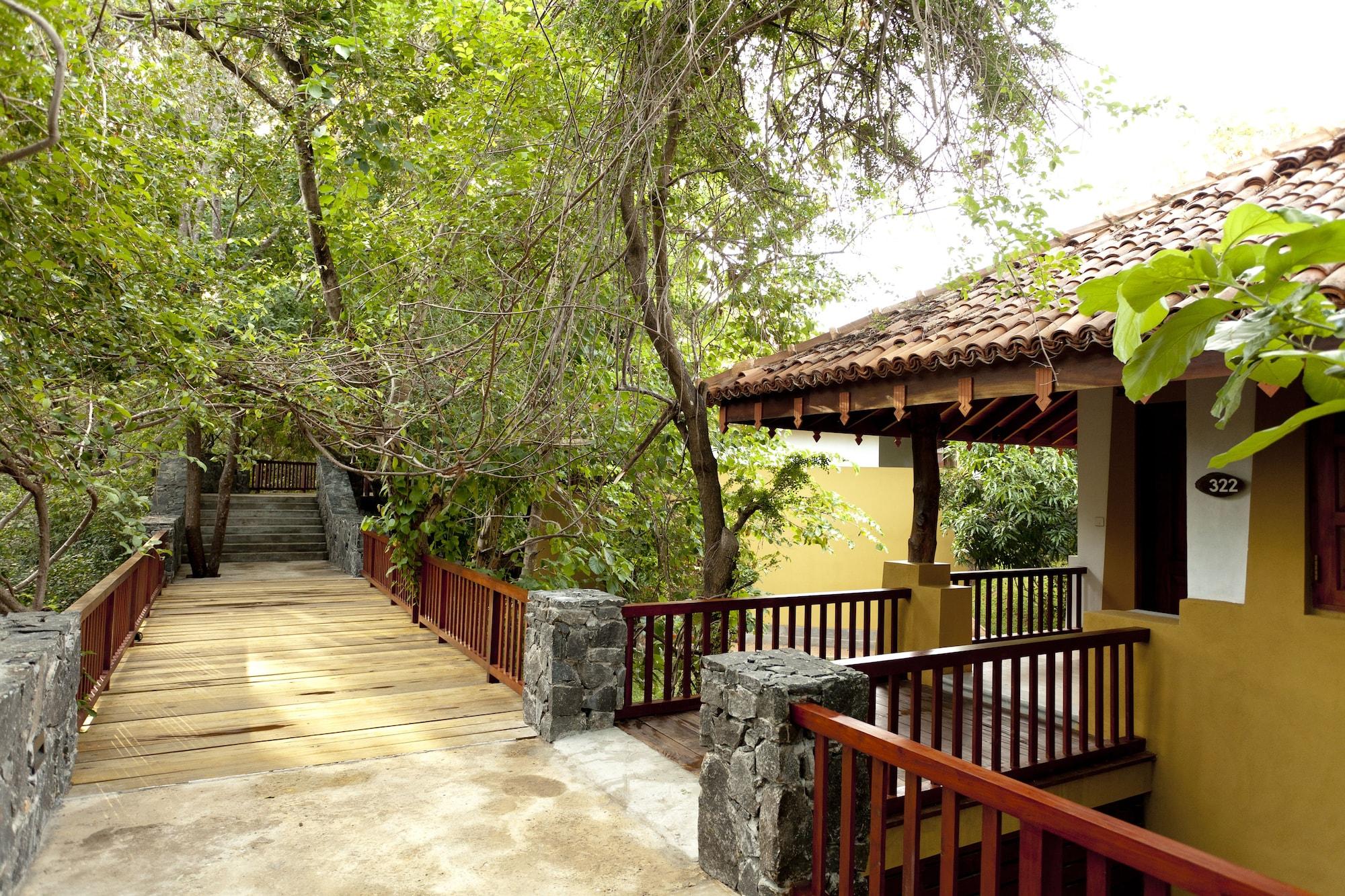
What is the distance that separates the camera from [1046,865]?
204 cm

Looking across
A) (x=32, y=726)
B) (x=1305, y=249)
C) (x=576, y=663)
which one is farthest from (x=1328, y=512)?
(x=32, y=726)

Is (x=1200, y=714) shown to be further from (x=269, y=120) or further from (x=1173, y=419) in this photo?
(x=269, y=120)

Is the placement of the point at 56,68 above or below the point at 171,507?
above

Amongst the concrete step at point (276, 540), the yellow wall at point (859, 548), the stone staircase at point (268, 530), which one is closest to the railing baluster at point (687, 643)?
the yellow wall at point (859, 548)

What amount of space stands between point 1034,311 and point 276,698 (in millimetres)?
5241

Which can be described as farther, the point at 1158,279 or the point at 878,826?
the point at 878,826

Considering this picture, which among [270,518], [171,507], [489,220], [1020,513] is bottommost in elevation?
[270,518]

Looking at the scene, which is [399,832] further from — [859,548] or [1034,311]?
[859,548]

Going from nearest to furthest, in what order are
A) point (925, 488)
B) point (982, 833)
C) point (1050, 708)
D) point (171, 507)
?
point (982, 833) < point (1050, 708) < point (925, 488) < point (171, 507)

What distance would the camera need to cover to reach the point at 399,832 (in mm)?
3381

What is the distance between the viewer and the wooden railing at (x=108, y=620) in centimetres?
469

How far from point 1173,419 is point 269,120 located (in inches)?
323

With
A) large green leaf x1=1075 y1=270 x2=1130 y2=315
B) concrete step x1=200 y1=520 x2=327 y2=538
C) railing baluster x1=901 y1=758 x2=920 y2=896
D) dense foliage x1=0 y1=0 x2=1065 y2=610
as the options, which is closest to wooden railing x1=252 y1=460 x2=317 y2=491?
concrete step x1=200 y1=520 x2=327 y2=538

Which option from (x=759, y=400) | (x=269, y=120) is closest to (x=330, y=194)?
(x=269, y=120)
